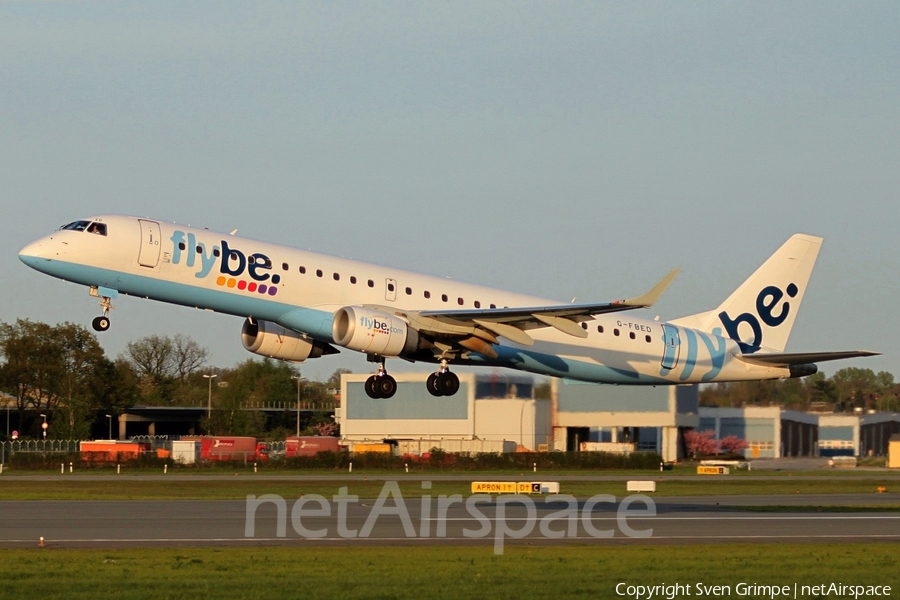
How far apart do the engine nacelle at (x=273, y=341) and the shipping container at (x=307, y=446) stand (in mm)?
34369

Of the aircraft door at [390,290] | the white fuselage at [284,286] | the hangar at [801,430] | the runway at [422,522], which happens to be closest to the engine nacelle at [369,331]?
the white fuselage at [284,286]

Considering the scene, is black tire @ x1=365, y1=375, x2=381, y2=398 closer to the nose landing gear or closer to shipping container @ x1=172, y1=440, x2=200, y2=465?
the nose landing gear

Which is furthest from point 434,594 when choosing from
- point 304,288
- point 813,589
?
point 304,288

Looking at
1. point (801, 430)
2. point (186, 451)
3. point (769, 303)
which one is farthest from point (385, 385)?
point (801, 430)

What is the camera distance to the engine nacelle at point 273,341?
40.4 meters

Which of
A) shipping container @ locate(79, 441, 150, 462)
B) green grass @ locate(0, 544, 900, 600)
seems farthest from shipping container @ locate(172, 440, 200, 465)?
green grass @ locate(0, 544, 900, 600)

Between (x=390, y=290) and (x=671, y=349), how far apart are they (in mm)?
11711

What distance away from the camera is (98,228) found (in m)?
35.3

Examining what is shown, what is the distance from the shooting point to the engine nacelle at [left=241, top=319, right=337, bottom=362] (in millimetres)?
40406

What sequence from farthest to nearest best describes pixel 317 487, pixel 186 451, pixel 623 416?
1. pixel 623 416
2. pixel 186 451
3. pixel 317 487

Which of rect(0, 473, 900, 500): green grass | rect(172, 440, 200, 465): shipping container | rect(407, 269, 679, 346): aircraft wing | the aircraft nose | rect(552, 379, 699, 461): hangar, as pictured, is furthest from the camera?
rect(552, 379, 699, 461): hangar

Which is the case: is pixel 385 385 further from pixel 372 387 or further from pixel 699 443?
pixel 699 443

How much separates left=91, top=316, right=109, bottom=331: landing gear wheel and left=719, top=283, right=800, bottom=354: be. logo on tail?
23592mm

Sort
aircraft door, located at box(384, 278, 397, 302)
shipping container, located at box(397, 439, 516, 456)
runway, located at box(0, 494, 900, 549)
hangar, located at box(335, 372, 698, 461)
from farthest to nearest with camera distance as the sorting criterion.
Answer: shipping container, located at box(397, 439, 516, 456)
hangar, located at box(335, 372, 698, 461)
aircraft door, located at box(384, 278, 397, 302)
runway, located at box(0, 494, 900, 549)
